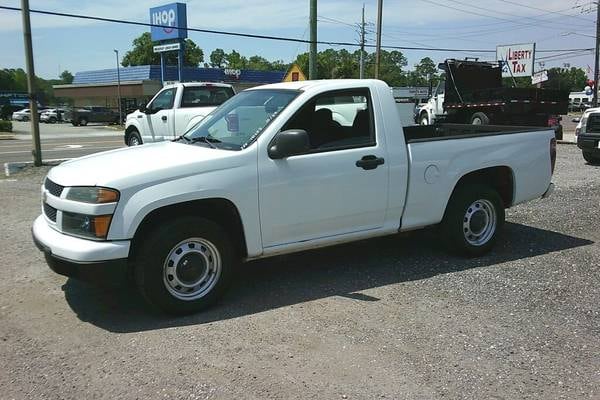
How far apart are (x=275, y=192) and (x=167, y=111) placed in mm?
9630

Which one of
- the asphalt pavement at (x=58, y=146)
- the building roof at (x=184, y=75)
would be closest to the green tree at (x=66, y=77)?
the building roof at (x=184, y=75)

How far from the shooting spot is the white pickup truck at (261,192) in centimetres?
423

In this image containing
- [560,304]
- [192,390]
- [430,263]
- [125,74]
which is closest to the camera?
[192,390]

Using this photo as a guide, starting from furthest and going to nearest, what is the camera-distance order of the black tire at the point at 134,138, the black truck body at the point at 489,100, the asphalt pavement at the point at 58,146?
1. the asphalt pavement at the point at 58,146
2. the black truck body at the point at 489,100
3. the black tire at the point at 134,138

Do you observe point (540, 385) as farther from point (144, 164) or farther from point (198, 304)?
point (144, 164)

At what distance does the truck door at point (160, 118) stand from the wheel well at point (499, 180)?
8989 mm

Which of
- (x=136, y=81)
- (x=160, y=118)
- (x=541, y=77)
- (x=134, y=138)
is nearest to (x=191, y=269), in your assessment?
(x=160, y=118)

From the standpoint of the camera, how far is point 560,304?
189 inches

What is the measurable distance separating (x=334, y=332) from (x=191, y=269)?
Result: 121cm

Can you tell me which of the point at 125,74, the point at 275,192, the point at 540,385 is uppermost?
the point at 125,74

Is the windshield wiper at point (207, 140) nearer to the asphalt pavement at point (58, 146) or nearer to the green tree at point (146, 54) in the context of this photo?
the asphalt pavement at point (58, 146)

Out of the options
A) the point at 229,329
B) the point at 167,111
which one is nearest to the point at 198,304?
the point at 229,329

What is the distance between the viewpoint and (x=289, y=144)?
4605 millimetres

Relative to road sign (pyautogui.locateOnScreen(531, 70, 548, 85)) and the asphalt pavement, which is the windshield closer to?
the asphalt pavement
